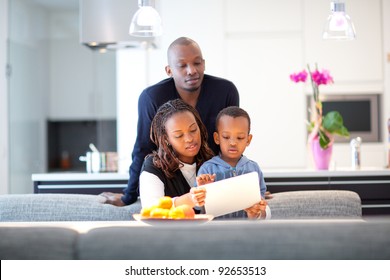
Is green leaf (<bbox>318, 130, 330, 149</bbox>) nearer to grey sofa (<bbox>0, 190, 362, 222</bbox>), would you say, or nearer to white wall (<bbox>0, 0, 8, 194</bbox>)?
grey sofa (<bbox>0, 190, 362, 222</bbox>)

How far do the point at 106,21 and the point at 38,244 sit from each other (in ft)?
10.3

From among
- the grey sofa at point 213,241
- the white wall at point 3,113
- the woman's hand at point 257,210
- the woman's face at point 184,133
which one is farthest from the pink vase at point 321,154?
the white wall at point 3,113

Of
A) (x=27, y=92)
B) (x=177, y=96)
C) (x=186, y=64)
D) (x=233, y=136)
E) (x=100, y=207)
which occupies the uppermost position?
(x=27, y=92)

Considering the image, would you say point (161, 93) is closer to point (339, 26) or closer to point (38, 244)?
point (339, 26)

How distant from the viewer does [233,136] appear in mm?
1885

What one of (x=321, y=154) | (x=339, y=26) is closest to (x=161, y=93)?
(x=339, y=26)

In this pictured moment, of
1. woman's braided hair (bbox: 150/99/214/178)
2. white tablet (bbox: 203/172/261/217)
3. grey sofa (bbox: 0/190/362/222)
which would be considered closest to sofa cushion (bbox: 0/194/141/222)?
grey sofa (bbox: 0/190/362/222)

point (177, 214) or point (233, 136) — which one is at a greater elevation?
point (233, 136)

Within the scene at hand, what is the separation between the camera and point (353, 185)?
11.2ft

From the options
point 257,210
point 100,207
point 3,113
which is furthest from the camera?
point 3,113

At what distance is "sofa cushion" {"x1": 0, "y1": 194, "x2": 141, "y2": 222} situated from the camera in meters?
2.01

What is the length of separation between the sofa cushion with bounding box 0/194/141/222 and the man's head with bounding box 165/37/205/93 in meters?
0.50
